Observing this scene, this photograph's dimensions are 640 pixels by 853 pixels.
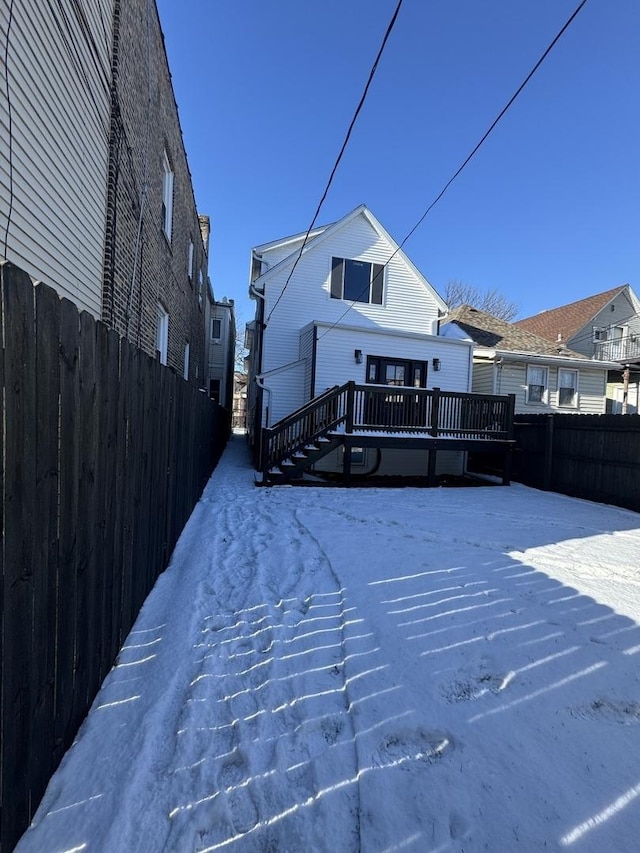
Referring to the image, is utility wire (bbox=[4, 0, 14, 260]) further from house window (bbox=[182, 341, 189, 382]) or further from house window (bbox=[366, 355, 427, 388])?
house window (bbox=[366, 355, 427, 388])

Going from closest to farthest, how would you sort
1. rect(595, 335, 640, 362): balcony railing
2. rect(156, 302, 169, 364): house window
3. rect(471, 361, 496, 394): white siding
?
1. rect(156, 302, 169, 364): house window
2. rect(471, 361, 496, 394): white siding
3. rect(595, 335, 640, 362): balcony railing

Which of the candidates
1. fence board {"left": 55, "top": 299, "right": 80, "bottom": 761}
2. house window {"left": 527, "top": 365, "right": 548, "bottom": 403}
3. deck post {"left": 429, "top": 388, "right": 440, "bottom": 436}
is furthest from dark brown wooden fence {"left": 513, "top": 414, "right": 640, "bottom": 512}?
fence board {"left": 55, "top": 299, "right": 80, "bottom": 761}

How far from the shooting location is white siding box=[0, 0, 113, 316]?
128 inches

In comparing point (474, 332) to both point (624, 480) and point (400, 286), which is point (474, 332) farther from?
point (624, 480)

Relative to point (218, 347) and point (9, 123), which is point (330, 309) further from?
point (218, 347)

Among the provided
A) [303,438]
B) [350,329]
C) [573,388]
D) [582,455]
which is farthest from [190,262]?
[573,388]

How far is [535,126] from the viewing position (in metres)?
6.24

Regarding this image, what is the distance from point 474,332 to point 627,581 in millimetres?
12784

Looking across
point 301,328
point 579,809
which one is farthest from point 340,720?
Result: point 301,328

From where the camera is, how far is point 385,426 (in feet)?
32.2

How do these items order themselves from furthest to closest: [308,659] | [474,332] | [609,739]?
[474,332], [308,659], [609,739]

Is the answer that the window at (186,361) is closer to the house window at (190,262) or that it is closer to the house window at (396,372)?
the house window at (190,262)

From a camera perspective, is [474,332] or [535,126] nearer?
Result: [535,126]

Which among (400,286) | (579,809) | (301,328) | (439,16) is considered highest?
(439,16)
